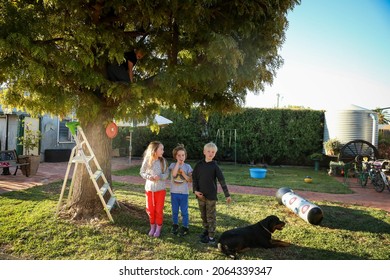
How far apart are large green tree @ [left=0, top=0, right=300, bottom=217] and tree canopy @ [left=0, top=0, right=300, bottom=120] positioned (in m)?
0.01

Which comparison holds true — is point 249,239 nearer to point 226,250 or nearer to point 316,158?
point 226,250

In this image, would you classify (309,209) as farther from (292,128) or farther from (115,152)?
(115,152)

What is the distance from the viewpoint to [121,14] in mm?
4422

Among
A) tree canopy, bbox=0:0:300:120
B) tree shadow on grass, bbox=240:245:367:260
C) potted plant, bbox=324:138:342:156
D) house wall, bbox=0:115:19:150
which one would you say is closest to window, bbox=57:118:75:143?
house wall, bbox=0:115:19:150

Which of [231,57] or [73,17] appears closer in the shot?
[231,57]

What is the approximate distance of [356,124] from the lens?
1309cm

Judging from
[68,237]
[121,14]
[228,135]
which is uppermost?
[121,14]

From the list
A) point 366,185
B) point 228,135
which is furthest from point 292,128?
point 366,185

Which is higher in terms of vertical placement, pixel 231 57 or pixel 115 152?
pixel 231 57

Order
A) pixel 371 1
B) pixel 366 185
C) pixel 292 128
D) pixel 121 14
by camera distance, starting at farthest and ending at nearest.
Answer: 1. pixel 292 128
2. pixel 366 185
3. pixel 121 14
4. pixel 371 1

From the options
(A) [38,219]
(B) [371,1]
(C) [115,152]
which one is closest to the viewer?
(B) [371,1]

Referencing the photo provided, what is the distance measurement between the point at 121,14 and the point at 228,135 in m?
12.2

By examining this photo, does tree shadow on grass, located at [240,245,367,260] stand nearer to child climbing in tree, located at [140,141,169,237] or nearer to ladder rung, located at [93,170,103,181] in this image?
child climbing in tree, located at [140,141,169,237]

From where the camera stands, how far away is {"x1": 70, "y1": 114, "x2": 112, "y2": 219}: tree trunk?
5434 mm
